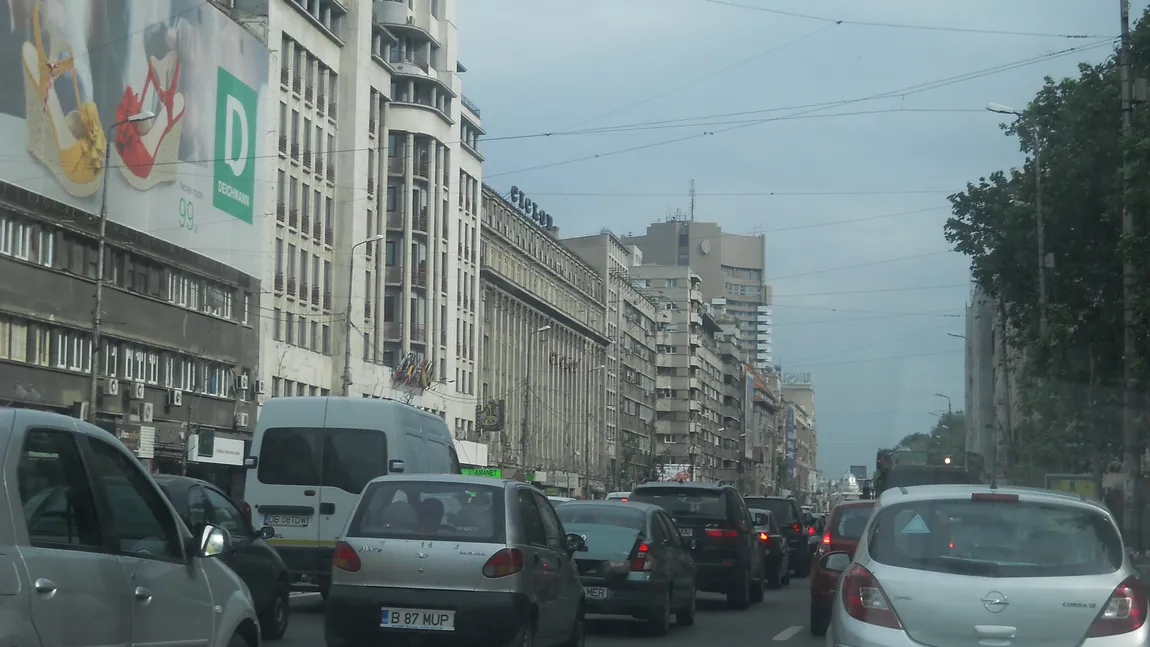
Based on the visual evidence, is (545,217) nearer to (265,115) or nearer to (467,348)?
(467,348)

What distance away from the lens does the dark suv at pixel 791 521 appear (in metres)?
36.3

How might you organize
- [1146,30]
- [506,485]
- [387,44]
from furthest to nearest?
1. [387,44]
2. [1146,30]
3. [506,485]

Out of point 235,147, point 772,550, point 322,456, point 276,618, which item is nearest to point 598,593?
point 276,618

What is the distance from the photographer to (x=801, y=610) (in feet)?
75.8

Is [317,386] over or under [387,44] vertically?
under

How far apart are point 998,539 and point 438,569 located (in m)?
4.43

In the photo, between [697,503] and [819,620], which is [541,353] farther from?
[819,620]

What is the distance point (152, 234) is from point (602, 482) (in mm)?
76717

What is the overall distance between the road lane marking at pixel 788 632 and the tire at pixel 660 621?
1257 millimetres

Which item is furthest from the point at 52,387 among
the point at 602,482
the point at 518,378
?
the point at 602,482

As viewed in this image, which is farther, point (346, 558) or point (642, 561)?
point (642, 561)

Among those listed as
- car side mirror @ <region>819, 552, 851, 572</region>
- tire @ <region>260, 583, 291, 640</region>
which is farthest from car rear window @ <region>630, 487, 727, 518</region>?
car side mirror @ <region>819, 552, 851, 572</region>

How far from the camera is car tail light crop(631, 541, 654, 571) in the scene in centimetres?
1684

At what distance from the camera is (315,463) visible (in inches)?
774
